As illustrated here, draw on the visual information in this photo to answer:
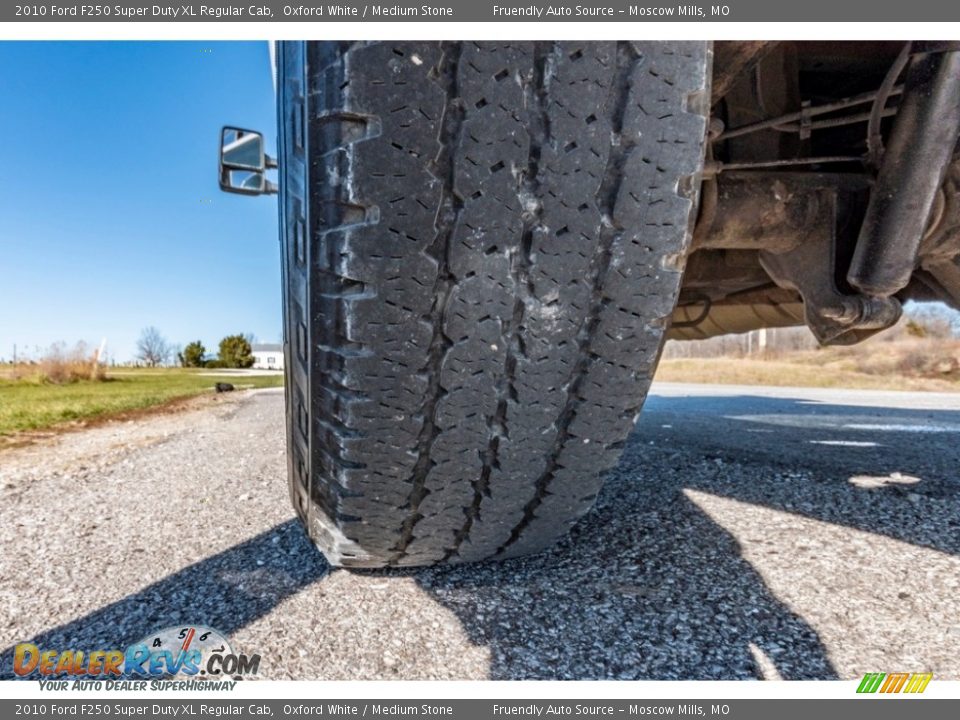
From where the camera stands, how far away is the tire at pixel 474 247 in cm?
55

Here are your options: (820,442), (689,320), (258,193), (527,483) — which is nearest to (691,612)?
(527,483)

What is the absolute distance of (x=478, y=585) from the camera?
3.02ft

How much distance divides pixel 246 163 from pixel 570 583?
96cm

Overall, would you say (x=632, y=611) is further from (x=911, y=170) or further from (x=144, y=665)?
(x=911, y=170)

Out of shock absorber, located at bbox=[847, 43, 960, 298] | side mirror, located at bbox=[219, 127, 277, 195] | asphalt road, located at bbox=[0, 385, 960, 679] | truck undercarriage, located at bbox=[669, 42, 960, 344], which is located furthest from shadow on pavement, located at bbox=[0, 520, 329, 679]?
shock absorber, located at bbox=[847, 43, 960, 298]

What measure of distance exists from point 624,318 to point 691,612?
1.66ft

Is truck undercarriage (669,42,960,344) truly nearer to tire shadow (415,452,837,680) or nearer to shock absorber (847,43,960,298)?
shock absorber (847,43,960,298)

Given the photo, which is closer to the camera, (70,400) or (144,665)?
(144,665)

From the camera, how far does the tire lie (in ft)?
1.80

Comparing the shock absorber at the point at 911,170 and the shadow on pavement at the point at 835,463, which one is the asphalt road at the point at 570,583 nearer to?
the shadow on pavement at the point at 835,463

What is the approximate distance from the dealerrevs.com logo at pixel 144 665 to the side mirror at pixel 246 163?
723mm

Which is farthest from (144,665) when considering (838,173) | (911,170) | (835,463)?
(835,463)

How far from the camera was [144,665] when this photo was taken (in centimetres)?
72

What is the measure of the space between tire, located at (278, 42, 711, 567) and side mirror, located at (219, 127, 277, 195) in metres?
0.25
